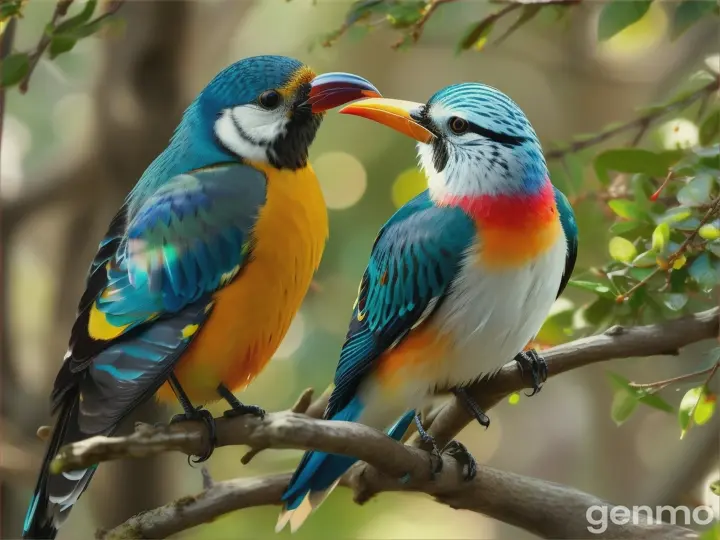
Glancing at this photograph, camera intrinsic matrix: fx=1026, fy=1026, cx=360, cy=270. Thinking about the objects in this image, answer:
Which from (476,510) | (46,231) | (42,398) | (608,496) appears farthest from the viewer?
(608,496)

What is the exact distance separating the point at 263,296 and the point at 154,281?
159 mm

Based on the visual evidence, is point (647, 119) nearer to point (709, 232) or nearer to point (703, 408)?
point (709, 232)

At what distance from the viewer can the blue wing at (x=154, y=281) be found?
53.6 inches

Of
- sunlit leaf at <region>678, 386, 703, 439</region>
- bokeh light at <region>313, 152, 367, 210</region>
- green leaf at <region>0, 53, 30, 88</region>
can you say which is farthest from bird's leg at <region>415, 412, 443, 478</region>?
bokeh light at <region>313, 152, 367, 210</region>

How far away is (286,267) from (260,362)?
0.16 m

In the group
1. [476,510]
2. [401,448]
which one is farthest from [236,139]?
[476,510]

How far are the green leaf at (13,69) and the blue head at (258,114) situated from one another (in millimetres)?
336

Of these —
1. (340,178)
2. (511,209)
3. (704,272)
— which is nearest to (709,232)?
(704,272)

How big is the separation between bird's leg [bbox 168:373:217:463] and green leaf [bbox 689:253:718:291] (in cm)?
82

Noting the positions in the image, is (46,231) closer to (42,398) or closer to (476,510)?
(42,398)

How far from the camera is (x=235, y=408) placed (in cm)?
149

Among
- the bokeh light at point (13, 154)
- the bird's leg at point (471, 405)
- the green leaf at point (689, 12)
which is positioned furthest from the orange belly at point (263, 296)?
the bokeh light at point (13, 154)

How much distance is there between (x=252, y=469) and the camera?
2910 millimetres

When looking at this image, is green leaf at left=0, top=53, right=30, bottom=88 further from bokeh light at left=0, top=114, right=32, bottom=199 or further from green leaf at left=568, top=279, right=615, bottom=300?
bokeh light at left=0, top=114, right=32, bottom=199
